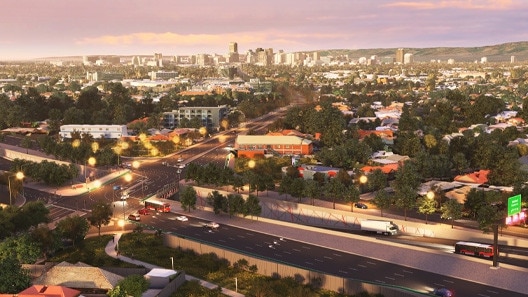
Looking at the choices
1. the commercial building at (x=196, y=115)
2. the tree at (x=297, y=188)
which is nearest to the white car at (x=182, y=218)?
the tree at (x=297, y=188)

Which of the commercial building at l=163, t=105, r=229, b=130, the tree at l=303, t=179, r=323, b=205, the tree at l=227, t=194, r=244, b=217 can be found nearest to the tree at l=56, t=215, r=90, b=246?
the tree at l=227, t=194, r=244, b=217

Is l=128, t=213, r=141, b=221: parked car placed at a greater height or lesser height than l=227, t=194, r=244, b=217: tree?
lesser

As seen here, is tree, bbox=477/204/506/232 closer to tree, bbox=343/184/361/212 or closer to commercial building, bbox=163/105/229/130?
tree, bbox=343/184/361/212

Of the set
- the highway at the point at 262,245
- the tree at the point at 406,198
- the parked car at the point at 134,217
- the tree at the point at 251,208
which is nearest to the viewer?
the highway at the point at 262,245

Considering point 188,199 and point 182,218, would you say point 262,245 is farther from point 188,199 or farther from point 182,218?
point 188,199

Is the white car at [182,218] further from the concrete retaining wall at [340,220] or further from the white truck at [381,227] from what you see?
the white truck at [381,227]

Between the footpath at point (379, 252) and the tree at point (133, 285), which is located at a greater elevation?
the tree at point (133, 285)
